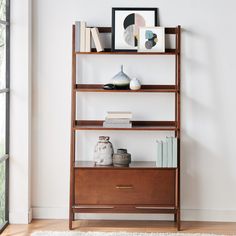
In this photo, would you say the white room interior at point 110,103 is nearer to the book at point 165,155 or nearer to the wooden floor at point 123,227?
the wooden floor at point 123,227

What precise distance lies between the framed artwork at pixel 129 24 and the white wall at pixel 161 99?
67 mm

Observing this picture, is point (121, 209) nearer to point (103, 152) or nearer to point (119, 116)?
point (103, 152)

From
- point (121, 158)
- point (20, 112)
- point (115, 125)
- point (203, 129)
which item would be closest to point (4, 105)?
point (20, 112)

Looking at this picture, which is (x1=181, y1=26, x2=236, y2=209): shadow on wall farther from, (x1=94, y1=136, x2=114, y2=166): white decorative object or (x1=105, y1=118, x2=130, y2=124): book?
(x1=94, y1=136, x2=114, y2=166): white decorative object

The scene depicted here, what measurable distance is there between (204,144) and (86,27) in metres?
1.36

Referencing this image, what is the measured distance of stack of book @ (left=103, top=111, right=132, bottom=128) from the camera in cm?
441

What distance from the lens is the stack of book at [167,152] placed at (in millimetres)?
4379

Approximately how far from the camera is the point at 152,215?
15.4 feet

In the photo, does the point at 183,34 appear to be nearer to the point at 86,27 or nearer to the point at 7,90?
the point at 86,27

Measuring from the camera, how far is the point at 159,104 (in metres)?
4.62

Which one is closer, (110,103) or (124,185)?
(124,185)

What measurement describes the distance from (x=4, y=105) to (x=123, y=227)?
137 cm

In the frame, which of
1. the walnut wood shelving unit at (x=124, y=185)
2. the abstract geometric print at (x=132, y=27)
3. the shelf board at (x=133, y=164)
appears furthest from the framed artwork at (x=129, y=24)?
the shelf board at (x=133, y=164)

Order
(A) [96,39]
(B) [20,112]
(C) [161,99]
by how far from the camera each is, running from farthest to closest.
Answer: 1. (C) [161,99]
2. (B) [20,112]
3. (A) [96,39]
